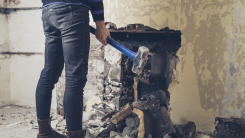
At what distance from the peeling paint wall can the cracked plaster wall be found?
5.18 ft

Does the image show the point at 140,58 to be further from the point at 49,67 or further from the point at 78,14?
the point at 49,67

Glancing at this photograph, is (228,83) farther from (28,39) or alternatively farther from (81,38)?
(28,39)

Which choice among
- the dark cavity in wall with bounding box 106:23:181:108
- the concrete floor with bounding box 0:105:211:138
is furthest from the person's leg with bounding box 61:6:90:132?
the dark cavity in wall with bounding box 106:23:181:108

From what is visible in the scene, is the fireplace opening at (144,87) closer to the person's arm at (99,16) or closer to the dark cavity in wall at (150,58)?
the dark cavity in wall at (150,58)

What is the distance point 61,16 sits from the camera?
122cm

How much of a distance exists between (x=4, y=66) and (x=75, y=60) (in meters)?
1.87

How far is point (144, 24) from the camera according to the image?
1839 millimetres

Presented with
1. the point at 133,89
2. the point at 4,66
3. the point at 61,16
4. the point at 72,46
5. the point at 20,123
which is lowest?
the point at 20,123

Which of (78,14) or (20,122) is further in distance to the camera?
(20,122)

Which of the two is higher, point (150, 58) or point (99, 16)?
point (99, 16)

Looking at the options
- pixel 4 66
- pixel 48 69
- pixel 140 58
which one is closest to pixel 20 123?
pixel 4 66

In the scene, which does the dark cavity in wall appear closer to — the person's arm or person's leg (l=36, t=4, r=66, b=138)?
the person's arm

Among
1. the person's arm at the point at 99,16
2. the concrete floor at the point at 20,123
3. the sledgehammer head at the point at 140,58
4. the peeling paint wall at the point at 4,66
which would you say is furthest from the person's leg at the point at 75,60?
the peeling paint wall at the point at 4,66

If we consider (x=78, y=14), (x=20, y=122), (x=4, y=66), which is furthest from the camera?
(x=4, y=66)
